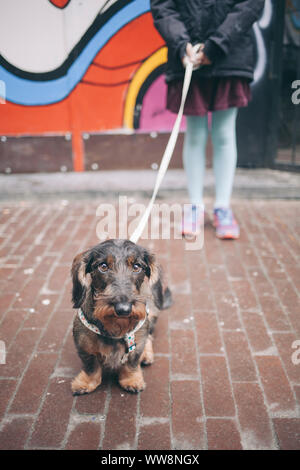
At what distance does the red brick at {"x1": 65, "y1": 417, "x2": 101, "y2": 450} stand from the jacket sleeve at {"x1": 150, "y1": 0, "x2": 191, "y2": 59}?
3029 millimetres

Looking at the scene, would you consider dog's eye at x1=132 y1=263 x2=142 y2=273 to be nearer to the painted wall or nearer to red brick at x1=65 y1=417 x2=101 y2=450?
red brick at x1=65 y1=417 x2=101 y2=450

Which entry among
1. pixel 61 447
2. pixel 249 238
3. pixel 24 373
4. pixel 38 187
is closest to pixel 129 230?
pixel 249 238

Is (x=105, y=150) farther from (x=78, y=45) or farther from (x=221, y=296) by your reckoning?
(x=221, y=296)

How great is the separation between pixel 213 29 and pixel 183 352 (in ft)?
9.31

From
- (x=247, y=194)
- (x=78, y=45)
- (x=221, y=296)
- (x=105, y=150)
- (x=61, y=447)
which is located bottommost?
(x=61, y=447)

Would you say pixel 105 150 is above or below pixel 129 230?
above

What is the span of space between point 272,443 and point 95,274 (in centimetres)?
125

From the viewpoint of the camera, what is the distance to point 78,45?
563 centimetres

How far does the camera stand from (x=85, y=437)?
2090mm

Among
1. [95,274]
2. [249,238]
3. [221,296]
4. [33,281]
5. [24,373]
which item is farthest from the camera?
[249,238]

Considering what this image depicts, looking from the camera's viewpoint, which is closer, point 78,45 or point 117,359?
point 117,359

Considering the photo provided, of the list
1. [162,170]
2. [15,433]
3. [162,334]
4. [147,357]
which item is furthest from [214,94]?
[15,433]

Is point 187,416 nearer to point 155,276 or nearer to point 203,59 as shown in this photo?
point 155,276

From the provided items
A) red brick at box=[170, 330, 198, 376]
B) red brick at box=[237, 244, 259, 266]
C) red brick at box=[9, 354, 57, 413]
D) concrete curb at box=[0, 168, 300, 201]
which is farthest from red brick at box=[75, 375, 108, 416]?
concrete curb at box=[0, 168, 300, 201]
